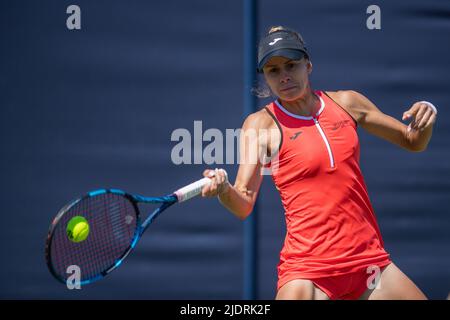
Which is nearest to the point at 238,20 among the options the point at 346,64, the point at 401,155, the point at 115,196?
the point at 346,64

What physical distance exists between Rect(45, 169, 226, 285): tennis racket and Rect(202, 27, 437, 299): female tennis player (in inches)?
7.5

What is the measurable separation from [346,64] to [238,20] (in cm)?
66

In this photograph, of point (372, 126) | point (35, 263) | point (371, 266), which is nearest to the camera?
point (371, 266)

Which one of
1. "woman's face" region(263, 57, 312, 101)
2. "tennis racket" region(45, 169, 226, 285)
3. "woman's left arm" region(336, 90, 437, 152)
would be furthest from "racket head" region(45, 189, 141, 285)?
"woman's left arm" region(336, 90, 437, 152)

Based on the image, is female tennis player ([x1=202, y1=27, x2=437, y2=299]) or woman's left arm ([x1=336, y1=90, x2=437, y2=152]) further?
woman's left arm ([x1=336, y1=90, x2=437, y2=152])

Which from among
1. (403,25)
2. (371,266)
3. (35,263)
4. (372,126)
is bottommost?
(35,263)

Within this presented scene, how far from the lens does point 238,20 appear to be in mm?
3771

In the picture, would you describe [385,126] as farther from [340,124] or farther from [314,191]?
[314,191]

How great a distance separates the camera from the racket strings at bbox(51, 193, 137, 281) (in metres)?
2.49

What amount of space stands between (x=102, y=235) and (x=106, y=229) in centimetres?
3

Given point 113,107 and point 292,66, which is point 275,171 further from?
point 113,107

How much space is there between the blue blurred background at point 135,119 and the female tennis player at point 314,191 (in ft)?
A: 3.83

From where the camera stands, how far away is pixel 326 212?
99.2 inches

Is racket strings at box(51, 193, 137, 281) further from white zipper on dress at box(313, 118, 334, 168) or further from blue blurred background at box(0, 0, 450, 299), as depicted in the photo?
blue blurred background at box(0, 0, 450, 299)
